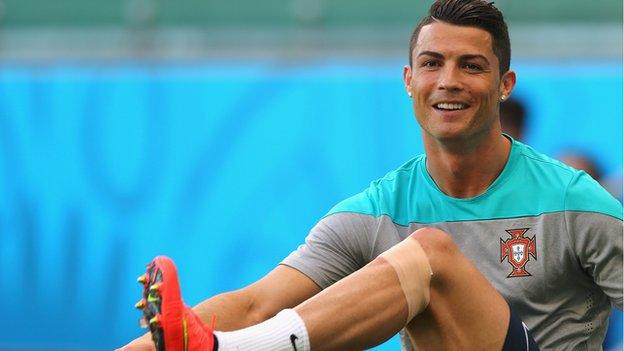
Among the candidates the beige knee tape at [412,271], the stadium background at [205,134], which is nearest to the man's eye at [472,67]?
the beige knee tape at [412,271]

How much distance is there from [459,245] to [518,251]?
0.61 feet

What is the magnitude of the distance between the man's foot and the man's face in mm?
1063

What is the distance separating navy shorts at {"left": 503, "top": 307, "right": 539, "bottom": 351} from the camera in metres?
3.87

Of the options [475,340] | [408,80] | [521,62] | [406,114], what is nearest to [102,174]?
[406,114]

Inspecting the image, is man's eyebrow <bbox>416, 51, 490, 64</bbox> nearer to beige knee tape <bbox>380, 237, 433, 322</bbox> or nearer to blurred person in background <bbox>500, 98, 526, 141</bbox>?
beige knee tape <bbox>380, 237, 433, 322</bbox>

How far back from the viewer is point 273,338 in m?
3.66

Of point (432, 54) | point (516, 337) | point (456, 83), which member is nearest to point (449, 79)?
point (456, 83)

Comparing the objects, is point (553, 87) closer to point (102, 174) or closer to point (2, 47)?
point (102, 174)

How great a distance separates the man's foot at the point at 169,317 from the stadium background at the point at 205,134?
4.41 m

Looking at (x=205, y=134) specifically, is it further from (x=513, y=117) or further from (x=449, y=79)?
(x=449, y=79)

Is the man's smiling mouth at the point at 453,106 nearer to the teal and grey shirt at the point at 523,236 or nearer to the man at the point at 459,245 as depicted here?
the man at the point at 459,245

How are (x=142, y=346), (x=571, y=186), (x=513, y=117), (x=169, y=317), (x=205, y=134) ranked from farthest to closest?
(x=205, y=134), (x=513, y=117), (x=571, y=186), (x=142, y=346), (x=169, y=317)

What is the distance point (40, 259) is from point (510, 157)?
5.11 meters

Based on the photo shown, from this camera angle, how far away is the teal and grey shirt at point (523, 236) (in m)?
3.98
